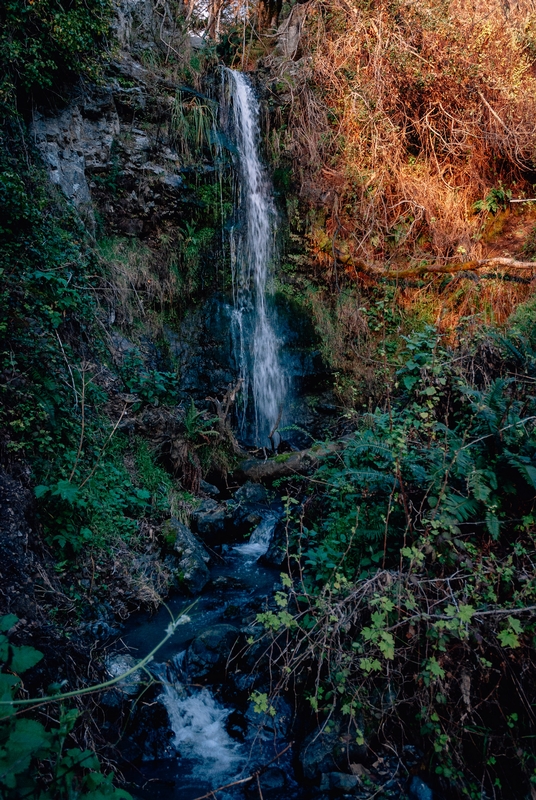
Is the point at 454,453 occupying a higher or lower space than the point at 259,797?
higher

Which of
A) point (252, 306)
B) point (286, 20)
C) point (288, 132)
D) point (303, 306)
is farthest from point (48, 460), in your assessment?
point (286, 20)

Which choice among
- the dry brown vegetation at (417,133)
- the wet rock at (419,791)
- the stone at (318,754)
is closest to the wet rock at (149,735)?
the stone at (318,754)

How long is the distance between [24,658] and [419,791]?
2228 mm

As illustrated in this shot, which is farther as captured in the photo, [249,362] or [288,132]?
[288,132]

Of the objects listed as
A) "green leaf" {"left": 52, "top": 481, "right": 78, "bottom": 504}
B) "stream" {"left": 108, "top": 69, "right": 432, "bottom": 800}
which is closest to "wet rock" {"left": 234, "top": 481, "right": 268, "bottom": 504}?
"stream" {"left": 108, "top": 69, "right": 432, "bottom": 800}

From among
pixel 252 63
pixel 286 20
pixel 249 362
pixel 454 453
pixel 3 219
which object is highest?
pixel 286 20

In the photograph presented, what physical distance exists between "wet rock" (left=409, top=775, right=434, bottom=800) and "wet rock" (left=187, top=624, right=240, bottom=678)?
4.98 feet

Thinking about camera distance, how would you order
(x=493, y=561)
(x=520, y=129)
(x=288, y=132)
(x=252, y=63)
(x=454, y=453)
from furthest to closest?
(x=252, y=63), (x=288, y=132), (x=520, y=129), (x=454, y=453), (x=493, y=561)

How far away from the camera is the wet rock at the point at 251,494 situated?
21.9 feet

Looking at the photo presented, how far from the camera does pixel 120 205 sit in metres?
8.12

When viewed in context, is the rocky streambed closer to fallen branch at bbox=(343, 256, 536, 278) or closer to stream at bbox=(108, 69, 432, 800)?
stream at bbox=(108, 69, 432, 800)

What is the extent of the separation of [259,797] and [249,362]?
6.77 m

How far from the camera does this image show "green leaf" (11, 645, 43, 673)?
176 cm

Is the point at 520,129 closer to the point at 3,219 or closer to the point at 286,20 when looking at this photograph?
the point at 286,20
